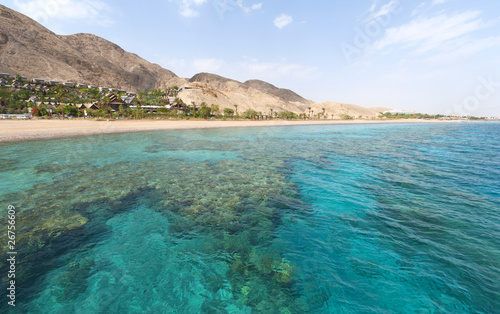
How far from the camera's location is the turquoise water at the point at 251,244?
5324mm

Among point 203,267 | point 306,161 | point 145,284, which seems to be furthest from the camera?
point 306,161

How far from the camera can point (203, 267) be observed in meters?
6.50

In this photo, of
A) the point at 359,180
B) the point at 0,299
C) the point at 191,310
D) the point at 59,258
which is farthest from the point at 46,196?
the point at 359,180

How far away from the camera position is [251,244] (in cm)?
760

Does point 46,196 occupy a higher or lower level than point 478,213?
lower

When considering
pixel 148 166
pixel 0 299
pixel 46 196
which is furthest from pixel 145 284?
pixel 148 166

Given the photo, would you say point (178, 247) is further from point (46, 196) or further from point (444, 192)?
point (444, 192)

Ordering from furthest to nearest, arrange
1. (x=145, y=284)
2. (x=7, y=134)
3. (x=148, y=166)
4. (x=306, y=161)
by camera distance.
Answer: (x=7, y=134) < (x=306, y=161) < (x=148, y=166) < (x=145, y=284)

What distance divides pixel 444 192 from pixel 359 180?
491cm

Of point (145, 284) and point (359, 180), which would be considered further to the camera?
point (359, 180)

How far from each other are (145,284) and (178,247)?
5.80 ft

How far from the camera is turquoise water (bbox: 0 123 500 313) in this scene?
5324 mm

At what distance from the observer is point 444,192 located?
12.8 m

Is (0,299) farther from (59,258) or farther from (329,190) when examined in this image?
(329,190)
